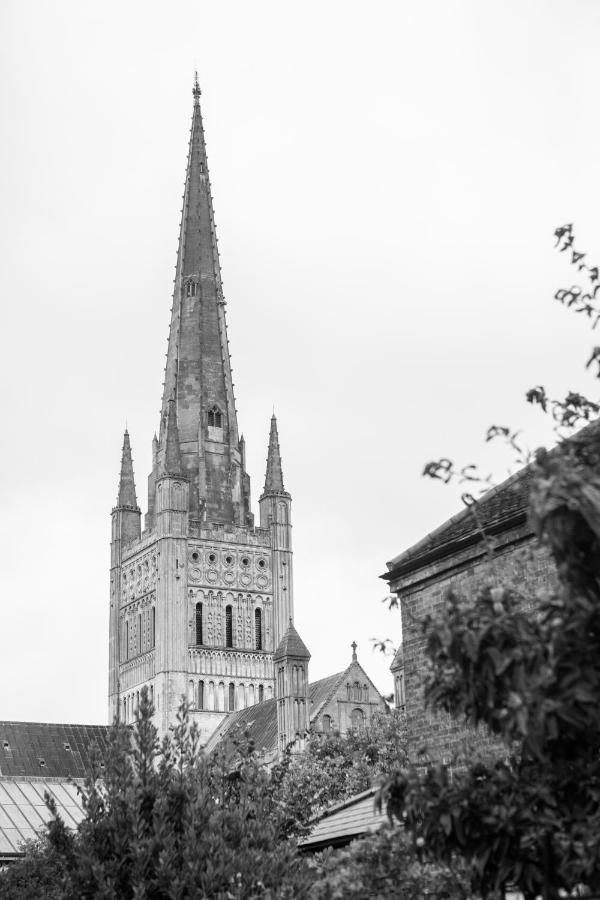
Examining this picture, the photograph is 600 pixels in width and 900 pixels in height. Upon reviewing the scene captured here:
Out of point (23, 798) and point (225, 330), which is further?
point (225, 330)

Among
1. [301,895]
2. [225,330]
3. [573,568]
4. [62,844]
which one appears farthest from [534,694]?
[225,330]

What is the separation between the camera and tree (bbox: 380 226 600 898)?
8.45 metres

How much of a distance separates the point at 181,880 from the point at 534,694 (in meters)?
6.69

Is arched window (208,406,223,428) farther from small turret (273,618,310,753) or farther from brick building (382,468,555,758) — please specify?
→ brick building (382,468,555,758)

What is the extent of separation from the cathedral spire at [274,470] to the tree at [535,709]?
88504 millimetres

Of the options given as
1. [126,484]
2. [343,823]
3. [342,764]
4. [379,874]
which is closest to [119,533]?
[126,484]

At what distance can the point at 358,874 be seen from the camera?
1317 centimetres

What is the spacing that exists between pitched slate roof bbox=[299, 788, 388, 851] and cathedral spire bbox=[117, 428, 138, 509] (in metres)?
79.6

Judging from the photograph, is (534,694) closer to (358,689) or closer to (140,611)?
(358,689)

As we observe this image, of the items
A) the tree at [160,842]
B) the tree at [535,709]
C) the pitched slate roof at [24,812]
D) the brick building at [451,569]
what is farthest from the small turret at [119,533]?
the tree at [535,709]

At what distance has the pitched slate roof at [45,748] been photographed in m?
88.2

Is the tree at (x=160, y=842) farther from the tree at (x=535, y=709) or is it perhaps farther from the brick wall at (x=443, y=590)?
the tree at (x=535, y=709)

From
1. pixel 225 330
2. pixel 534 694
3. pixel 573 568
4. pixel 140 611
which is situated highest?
pixel 225 330

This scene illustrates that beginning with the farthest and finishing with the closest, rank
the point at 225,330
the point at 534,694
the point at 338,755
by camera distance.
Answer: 1. the point at 225,330
2. the point at 338,755
3. the point at 534,694
